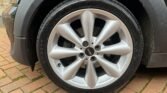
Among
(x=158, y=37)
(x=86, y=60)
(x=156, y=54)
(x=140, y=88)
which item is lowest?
(x=140, y=88)

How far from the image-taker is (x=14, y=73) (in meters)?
2.69

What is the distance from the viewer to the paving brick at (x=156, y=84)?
228cm

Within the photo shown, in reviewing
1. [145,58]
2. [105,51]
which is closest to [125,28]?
[105,51]

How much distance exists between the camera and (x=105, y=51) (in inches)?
79.8

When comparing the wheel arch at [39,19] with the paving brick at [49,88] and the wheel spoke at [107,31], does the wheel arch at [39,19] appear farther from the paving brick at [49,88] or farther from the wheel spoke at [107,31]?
the paving brick at [49,88]

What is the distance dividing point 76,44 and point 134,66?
51 cm

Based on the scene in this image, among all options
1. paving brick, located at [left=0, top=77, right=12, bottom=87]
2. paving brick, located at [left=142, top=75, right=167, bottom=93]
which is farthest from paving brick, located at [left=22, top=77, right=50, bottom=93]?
paving brick, located at [left=142, top=75, right=167, bottom=93]

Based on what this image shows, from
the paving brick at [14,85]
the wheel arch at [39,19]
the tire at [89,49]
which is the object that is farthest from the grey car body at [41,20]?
the paving brick at [14,85]

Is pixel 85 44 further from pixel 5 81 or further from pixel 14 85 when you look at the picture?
pixel 5 81

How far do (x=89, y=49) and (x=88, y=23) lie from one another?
202 millimetres

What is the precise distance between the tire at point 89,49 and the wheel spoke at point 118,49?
0.18 ft

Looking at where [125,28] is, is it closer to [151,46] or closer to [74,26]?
[151,46]

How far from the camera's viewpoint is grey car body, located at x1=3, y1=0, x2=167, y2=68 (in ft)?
6.42

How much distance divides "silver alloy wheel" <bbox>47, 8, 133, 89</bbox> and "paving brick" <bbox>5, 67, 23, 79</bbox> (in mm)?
735
